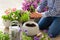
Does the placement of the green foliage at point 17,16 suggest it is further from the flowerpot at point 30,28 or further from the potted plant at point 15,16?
the flowerpot at point 30,28

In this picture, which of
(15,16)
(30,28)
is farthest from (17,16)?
(30,28)

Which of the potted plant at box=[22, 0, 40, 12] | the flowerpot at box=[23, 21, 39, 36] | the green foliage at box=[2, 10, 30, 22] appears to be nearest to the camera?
the flowerpot at box=[23, 21, 39, 36]

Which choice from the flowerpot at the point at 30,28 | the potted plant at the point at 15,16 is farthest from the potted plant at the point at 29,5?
the flowerpot at the point at 30,28

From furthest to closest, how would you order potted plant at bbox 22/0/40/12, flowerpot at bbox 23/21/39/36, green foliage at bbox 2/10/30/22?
potted plant at bbox 22/0/40/12 < green foliage at bbox 2/10/30/22 < flowerpot at bbox 23/21/39/36

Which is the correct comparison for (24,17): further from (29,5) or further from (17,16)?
(29,5)

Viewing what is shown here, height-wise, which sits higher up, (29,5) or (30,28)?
(29,5)

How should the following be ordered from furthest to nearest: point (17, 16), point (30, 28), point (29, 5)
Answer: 1. point (29, 5)
2. point (17, 16)
3. point (30, 28)

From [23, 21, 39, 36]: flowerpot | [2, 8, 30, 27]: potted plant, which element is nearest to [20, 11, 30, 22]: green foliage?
[2, 8, 30, 27]: potted plant

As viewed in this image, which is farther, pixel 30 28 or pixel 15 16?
pixel 15 16

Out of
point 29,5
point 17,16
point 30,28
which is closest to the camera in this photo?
point 30,28

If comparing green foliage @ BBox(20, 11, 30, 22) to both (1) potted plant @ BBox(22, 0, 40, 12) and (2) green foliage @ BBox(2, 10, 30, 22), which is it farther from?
(1) potted plant @ BBox(22, 0, 40, 12)

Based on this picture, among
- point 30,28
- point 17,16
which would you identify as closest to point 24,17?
point 17,16

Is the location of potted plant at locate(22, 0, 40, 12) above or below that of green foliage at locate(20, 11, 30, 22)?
above

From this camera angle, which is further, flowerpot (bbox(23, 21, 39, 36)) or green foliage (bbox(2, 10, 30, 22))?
green foliage (bbox(2, 10, 30, 22))
